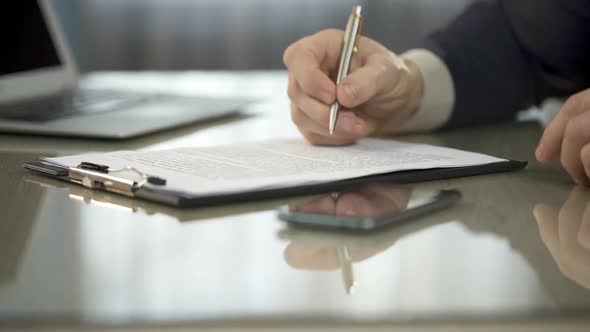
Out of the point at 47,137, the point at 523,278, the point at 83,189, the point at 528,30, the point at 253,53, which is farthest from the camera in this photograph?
the point at 253,53

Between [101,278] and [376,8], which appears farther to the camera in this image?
[376,8]

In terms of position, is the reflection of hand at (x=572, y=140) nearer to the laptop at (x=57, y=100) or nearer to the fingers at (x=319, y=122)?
the fingers at (x=319, y=122)

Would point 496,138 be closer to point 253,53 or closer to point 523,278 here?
point 523,278

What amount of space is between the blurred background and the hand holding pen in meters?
2.40

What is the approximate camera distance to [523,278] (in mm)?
476

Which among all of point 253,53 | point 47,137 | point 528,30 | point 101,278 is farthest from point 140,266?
point 253,53

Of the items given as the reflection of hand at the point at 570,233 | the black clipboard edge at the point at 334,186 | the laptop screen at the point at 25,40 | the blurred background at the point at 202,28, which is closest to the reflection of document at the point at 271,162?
the black clipboard edge at the point at 334,186

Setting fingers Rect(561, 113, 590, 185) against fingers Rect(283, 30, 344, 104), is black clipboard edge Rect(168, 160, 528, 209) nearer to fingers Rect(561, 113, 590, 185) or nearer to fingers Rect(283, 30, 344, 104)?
fingers Rect(561, 113, 590, 185)

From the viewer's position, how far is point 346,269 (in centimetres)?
49

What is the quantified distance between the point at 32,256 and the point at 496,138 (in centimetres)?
71

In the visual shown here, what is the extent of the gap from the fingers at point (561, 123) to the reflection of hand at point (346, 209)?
19cm

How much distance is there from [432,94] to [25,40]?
0.76 m

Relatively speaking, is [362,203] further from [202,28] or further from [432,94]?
[202,28]

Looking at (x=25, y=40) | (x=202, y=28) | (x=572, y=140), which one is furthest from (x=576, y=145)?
(x=202, y=28)
